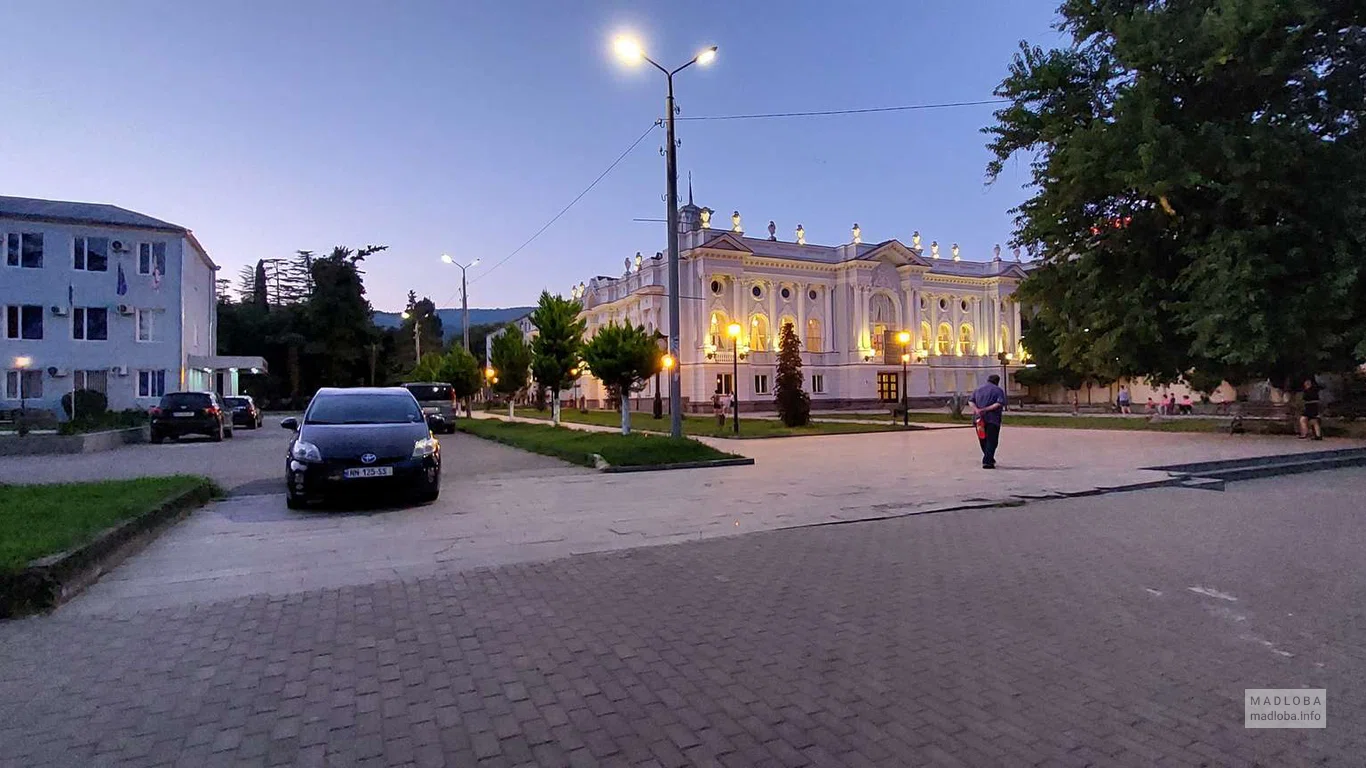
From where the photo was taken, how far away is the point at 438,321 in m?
131

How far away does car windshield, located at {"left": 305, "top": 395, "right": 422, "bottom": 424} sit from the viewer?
10.3 metres

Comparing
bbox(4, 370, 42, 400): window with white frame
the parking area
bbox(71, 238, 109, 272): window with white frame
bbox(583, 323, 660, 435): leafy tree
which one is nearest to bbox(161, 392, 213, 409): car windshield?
the parking area

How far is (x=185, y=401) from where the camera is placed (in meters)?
22.8

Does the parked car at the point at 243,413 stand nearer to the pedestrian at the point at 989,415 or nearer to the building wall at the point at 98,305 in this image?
the building wall at the point at 98,305

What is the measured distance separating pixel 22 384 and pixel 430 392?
18.3 m

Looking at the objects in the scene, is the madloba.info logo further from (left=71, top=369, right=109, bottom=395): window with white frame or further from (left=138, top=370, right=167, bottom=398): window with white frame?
(left=138, top=370, right=167, bottom=398): window with white frame

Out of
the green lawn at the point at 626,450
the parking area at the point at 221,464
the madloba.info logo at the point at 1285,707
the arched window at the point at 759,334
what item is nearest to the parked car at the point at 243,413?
the parking area at the point at 221,464

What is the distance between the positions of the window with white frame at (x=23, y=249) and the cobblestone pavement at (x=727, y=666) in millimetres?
36820

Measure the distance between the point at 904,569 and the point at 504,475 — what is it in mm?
8842

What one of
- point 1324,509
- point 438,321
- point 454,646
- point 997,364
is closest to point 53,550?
point 454,646

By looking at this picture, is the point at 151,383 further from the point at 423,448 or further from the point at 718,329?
the point at 718,329

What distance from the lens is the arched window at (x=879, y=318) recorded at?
194 feet

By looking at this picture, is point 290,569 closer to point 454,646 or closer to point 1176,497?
point 454,646

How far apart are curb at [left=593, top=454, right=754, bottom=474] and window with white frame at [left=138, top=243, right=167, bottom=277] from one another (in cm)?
3062
